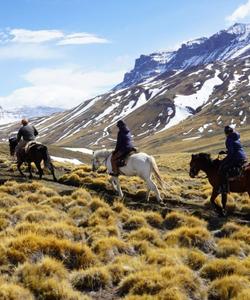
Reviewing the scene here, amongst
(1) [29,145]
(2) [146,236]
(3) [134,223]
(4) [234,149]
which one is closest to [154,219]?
(3) [134,223]

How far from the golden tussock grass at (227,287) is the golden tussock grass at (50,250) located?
3152 millimetres

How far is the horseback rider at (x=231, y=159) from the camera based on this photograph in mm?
19422

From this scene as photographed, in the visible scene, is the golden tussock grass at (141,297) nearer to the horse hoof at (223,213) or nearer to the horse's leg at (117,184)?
the horse hoof at (223,213)

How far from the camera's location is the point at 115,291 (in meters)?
10.7

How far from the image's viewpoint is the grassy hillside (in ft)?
34.2

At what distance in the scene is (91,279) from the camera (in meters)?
10.9

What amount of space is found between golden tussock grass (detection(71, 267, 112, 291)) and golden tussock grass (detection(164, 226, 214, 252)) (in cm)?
379

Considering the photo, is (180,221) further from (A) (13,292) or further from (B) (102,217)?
(A) (13,292)

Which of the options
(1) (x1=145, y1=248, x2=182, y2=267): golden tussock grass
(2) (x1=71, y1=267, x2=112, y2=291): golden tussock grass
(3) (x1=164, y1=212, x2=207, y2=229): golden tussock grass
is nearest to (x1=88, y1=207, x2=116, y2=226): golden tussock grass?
(3) (x1=164, y1=212, x2=207, y2=229): golden tussock grass

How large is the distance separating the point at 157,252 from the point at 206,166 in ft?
29.0

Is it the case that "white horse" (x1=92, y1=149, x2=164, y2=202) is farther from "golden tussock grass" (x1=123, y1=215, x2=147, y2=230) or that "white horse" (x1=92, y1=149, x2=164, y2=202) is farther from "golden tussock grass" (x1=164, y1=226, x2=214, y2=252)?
"golden tussock grass" (x1=164, y1=226, x2=214, y2=252)

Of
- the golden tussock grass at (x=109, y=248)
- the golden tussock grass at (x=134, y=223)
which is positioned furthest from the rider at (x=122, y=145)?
the golden tussock grass at (x=109, y=248)

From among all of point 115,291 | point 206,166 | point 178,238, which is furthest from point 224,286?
point 206,166

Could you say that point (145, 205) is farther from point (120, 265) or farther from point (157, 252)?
point (120, 265)
